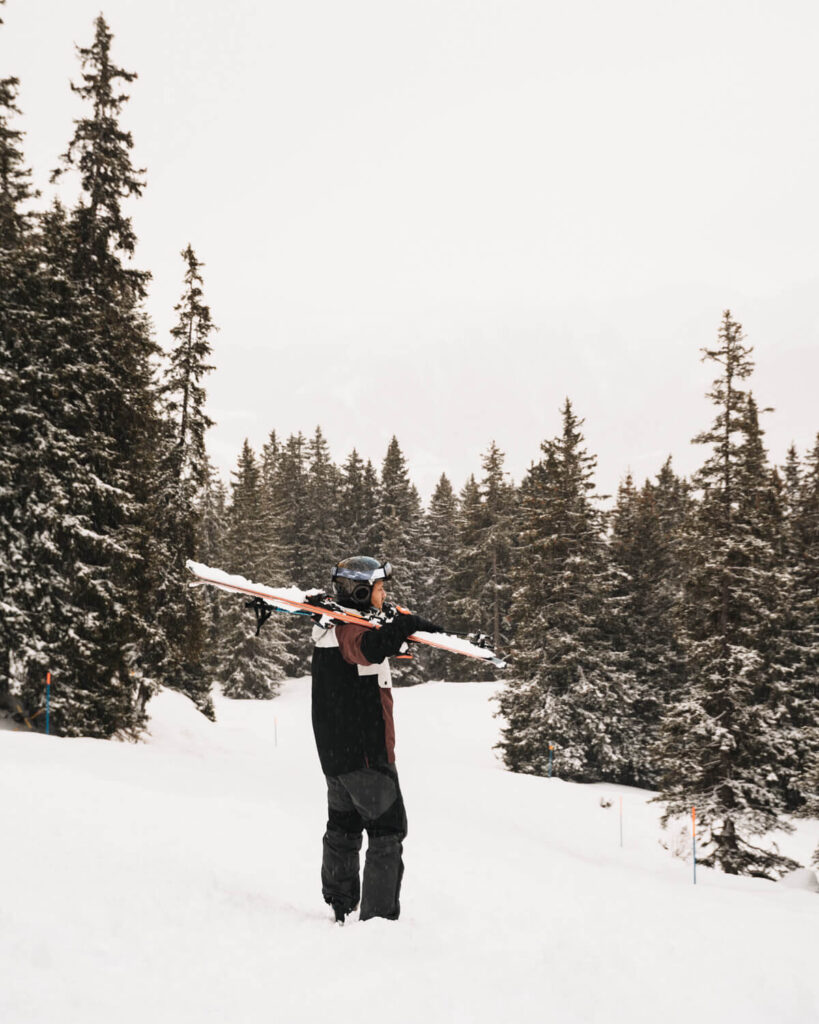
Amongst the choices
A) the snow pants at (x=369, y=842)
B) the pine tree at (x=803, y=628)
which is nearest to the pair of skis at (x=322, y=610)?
the snow pants at (x=369, y=842)

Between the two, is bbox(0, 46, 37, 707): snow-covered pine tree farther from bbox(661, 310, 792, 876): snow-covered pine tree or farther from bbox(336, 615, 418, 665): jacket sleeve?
bbox(661, 310, 792, 876): snow-covered pine tree

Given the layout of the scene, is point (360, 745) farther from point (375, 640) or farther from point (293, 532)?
point (293, 532)

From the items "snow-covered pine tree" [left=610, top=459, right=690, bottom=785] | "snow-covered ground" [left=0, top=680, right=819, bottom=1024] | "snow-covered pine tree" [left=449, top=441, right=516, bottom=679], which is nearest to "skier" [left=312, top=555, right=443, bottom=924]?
"snow-covered ground" [left=0, top=680, right=819, bottom=1024]

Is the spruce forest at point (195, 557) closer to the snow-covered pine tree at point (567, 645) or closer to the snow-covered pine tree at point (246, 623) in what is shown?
the snow-covered pine tree at point (567, 645)

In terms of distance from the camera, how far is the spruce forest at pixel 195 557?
14758 millimetres

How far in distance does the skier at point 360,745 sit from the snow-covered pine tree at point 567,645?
76.7 feet

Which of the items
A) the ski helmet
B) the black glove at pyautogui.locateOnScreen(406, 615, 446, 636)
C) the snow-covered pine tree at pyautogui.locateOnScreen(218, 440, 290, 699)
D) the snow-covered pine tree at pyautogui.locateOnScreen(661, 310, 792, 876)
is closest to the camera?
the black glove at pyautogui.locateOnScreen(406, 615, 446, 636)

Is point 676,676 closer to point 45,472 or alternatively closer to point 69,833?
point 45,472

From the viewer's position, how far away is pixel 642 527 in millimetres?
34594

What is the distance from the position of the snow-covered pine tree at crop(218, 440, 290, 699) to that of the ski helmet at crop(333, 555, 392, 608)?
39.8 meters

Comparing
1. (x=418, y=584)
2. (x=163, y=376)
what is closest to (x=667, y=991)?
(x=163, y=376)

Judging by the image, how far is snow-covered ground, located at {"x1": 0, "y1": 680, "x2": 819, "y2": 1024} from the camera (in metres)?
3.45

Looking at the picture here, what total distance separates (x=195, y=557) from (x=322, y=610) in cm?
2119

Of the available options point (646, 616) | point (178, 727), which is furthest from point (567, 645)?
point (178, 727)
